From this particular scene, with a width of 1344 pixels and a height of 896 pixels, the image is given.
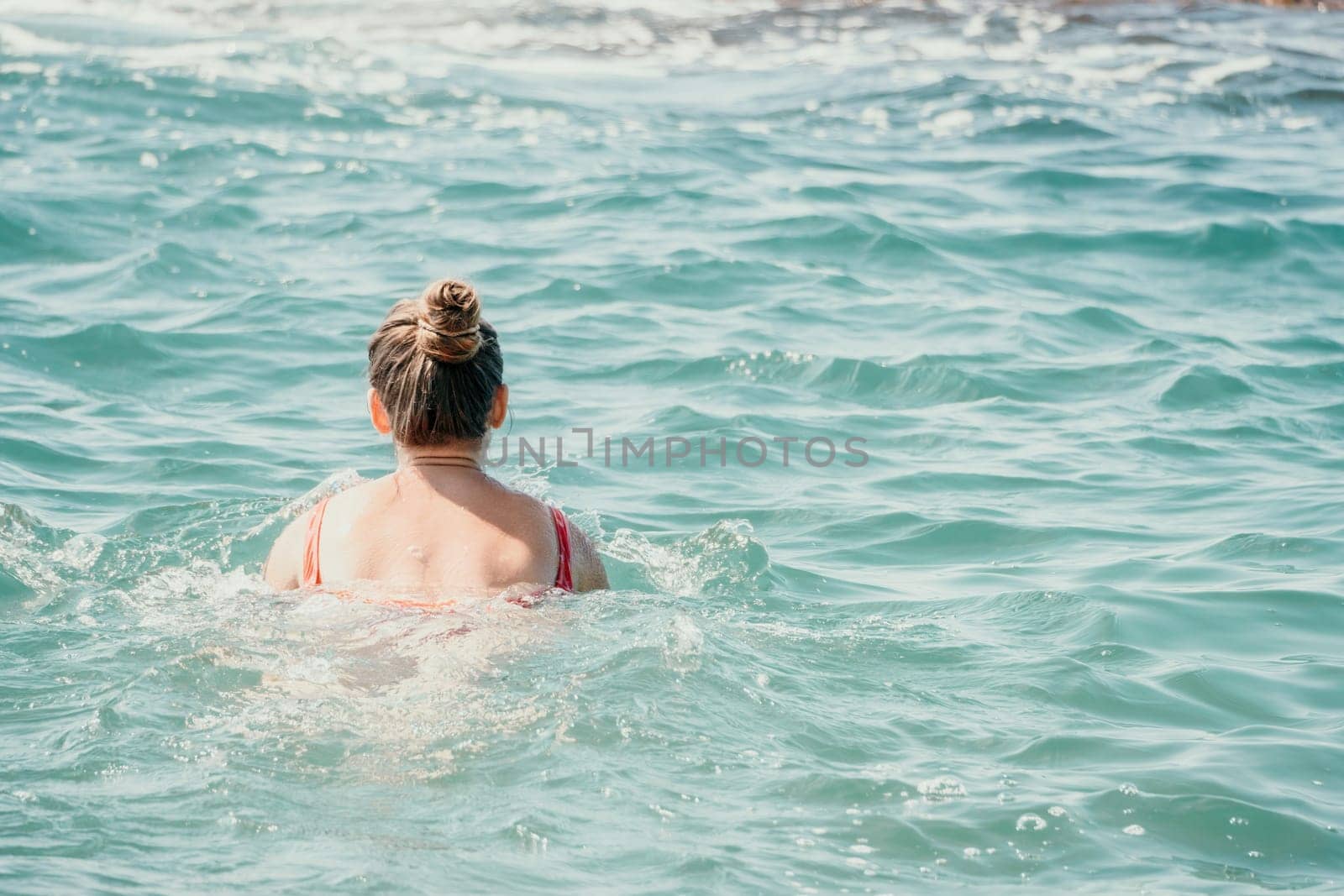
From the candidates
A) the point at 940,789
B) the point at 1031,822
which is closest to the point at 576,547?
the point at 940,789

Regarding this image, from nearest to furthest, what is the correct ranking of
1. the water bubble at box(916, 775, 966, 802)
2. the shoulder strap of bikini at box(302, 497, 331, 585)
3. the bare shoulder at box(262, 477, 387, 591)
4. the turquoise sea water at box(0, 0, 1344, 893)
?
the turquoise sea water at box(0, 0, 1344, 893), the water bubble at box(916, 775, 966, 802), the shoulder strap of bikini at box(302, 497, 331, 585), the bare shoulder at box(262, 477, 387, 591)

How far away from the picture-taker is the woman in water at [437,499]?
4.50 m

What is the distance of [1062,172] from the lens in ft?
41.7

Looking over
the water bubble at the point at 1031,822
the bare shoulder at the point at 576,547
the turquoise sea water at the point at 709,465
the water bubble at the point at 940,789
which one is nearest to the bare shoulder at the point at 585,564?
the bare shoulder at the point at 576,547

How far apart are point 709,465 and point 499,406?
112 inches

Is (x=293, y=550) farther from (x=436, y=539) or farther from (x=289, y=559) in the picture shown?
(x=436, y=539)

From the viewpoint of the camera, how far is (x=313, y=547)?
15.4 ft

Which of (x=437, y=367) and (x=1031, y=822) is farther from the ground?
(x=437, y=367)

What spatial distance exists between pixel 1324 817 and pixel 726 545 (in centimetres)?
262

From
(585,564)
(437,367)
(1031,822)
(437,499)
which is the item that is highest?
(437,367)

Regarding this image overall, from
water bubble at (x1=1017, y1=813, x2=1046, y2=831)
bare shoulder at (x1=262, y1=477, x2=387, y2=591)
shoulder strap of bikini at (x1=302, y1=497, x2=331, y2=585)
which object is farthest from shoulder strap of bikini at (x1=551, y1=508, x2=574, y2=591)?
water bubble at (x1=1017, y1=813, x2=1046, y2=831)

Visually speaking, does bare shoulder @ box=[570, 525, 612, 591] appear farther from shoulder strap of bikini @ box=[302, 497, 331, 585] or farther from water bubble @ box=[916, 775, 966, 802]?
water bubble @ box=[916, 775, 966, 802]

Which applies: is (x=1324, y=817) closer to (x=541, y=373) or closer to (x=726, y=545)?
(x=726, y=545)

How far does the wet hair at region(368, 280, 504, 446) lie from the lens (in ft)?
14.6
